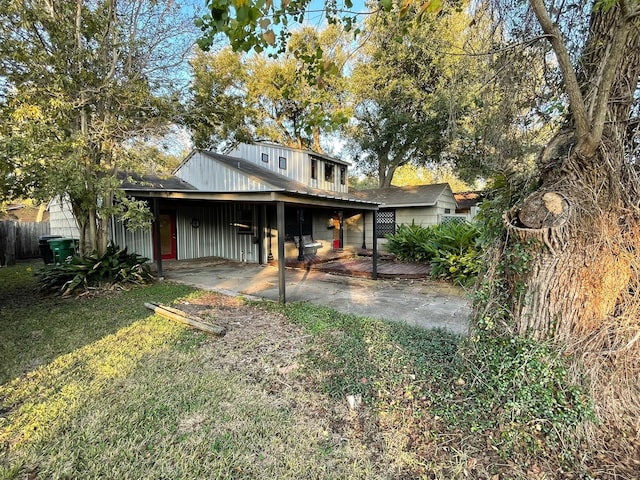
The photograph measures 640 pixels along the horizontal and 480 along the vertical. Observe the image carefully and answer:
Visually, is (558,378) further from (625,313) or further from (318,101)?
(318,101)

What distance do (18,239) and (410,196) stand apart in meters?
16.0

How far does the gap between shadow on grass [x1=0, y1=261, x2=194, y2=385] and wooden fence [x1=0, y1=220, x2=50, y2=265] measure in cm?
468

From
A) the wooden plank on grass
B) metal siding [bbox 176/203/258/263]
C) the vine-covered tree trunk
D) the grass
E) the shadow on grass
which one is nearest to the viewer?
the grass

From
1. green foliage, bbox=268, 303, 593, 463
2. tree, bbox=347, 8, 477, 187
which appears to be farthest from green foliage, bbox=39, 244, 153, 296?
tree, bbox=347, 8, 477, 187

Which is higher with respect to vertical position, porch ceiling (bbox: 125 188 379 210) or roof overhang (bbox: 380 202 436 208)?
roof overhang (bbox: 380 202 436 208)

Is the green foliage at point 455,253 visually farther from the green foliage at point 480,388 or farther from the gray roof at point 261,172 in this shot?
the green foliage at point 480,388

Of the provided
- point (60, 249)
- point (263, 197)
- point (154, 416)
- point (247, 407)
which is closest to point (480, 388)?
point (247, 407)

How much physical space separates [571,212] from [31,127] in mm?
6685

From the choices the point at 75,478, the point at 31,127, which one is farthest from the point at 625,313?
the point at 31,127

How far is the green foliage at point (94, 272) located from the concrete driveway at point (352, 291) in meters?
1.03

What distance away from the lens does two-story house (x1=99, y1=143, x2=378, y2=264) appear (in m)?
10.0

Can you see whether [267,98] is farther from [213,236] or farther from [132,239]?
[132,239]

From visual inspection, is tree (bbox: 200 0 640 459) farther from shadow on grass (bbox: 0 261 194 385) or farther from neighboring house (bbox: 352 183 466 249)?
neighboring house (bbox: 352 183 466 249)

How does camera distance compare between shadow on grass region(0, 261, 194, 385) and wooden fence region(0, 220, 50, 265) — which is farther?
wooden fence region(0, 220, 50, 265)
